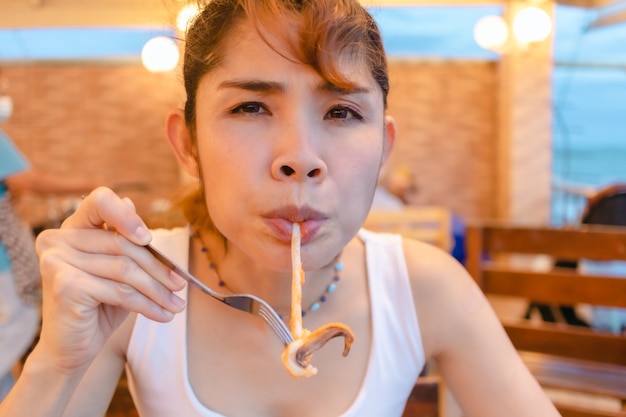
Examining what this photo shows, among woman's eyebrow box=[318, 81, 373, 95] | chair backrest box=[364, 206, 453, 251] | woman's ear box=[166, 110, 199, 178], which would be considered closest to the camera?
woman's eyebrow box=[318, 81, 373, 95]

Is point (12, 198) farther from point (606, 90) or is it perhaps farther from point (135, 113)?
point (606, 90)

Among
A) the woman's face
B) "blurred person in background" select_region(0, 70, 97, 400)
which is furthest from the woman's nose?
"blurred person in background" select_region(0, 70, 97, 400)

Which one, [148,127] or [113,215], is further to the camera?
[148,127]

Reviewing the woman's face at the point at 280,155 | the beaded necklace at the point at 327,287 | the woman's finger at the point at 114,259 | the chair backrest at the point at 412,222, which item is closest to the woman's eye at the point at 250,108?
the woman's face at the point at 280,155

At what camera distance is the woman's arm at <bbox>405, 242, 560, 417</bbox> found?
1.05m

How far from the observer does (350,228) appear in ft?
2.85

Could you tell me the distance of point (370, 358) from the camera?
106 centimetres

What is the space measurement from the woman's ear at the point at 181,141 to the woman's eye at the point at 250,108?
0.48 feet

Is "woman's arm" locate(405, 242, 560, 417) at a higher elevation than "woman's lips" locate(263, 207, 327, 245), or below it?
below

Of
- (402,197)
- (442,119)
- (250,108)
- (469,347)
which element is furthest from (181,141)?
(442,119)

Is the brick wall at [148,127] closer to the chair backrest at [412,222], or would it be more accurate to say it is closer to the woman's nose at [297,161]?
the chair backrest at [412,222]

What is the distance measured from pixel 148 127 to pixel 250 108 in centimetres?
720

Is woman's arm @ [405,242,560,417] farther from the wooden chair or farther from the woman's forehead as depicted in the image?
the wooden chair

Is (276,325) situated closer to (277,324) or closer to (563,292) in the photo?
(277,324)
